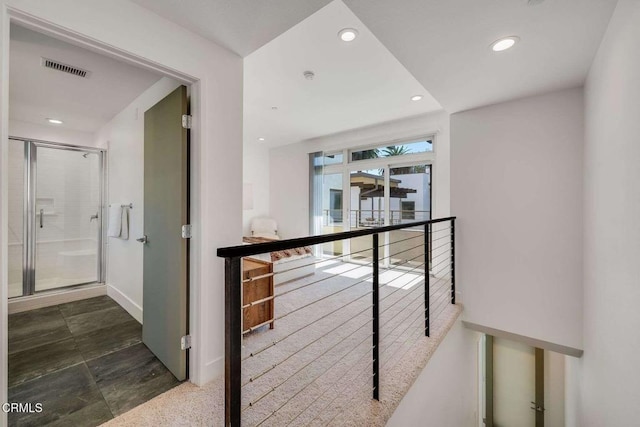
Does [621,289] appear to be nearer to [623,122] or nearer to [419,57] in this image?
[623,122]

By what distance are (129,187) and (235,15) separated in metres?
2.30

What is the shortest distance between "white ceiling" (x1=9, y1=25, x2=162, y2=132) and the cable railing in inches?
80.1

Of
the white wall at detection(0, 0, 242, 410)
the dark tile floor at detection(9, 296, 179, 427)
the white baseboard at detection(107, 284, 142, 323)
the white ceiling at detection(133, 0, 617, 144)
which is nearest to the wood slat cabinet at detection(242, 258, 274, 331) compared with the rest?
the white wall at detection(0, 0, 242, 410)

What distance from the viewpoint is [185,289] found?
69.6 inches

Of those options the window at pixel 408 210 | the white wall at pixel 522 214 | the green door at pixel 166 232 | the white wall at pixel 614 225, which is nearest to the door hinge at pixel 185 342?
the green door at pixel 166 232

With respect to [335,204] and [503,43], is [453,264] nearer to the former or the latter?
[503,43]

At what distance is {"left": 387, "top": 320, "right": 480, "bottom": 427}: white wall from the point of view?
187 cm

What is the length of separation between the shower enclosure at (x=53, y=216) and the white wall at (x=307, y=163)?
325 cm

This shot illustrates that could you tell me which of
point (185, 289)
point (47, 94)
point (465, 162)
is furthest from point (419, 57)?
point (47, 94)

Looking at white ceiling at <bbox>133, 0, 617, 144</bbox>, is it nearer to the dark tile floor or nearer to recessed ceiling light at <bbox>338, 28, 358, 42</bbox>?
recessed ceiling light at <bbox>338, 28, 358, 42</bbox>

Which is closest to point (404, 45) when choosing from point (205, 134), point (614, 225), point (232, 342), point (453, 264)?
point (205, 134)

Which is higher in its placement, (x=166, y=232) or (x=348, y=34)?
(x=348, y=34)

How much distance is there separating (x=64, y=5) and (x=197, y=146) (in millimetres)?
838

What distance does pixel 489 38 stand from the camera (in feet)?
5.71
